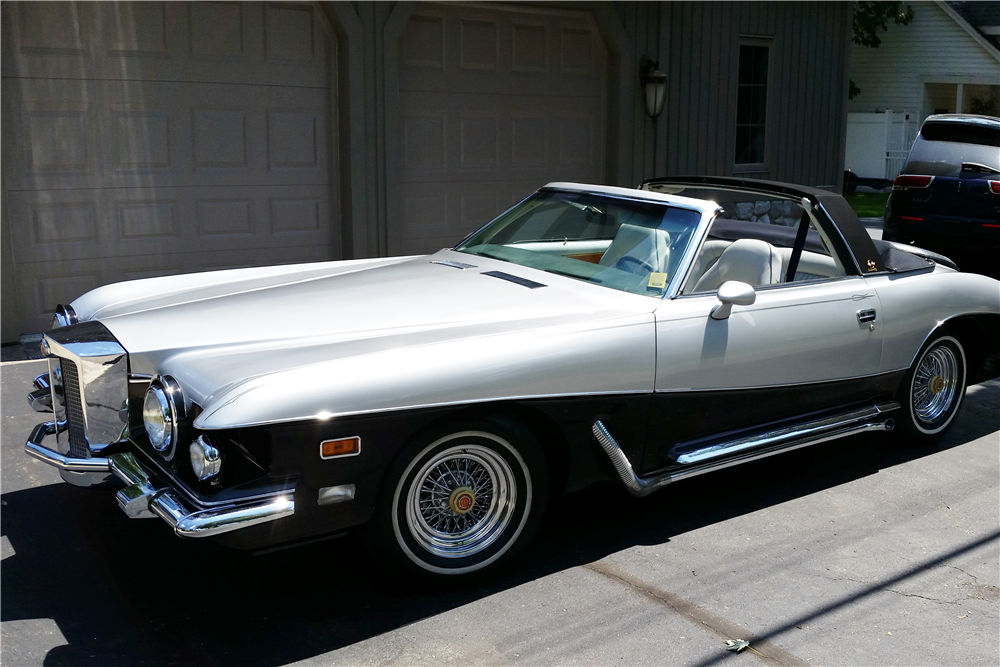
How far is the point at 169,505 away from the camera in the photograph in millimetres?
3229

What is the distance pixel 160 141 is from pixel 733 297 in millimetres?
5578

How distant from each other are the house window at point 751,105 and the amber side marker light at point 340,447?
1018cm

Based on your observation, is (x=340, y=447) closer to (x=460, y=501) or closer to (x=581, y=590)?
(x=460, y=501)

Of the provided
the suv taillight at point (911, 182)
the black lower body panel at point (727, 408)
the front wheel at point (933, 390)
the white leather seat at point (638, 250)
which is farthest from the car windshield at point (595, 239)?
the suv taillight at point (911, 182)

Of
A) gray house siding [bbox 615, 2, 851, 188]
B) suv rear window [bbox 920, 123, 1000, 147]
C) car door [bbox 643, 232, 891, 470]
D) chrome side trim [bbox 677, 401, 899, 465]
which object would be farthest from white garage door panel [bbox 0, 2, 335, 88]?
suv rear window [bbox 920, 123, 1000, 147]

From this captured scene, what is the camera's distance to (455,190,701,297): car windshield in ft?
14.6

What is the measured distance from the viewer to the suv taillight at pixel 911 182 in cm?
1015

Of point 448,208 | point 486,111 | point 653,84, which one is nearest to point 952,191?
point 653,84

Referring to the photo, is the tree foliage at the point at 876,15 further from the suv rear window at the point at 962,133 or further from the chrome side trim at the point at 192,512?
the chrome side trim at the point at 192,512

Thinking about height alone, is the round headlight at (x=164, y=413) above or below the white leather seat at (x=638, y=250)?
below

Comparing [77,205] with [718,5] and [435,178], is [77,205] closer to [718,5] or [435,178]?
[435,178]

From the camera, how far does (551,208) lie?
519cm

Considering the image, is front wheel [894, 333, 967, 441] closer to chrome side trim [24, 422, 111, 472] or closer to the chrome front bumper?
the chrome front bumper

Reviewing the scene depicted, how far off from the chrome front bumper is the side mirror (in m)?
2.03
